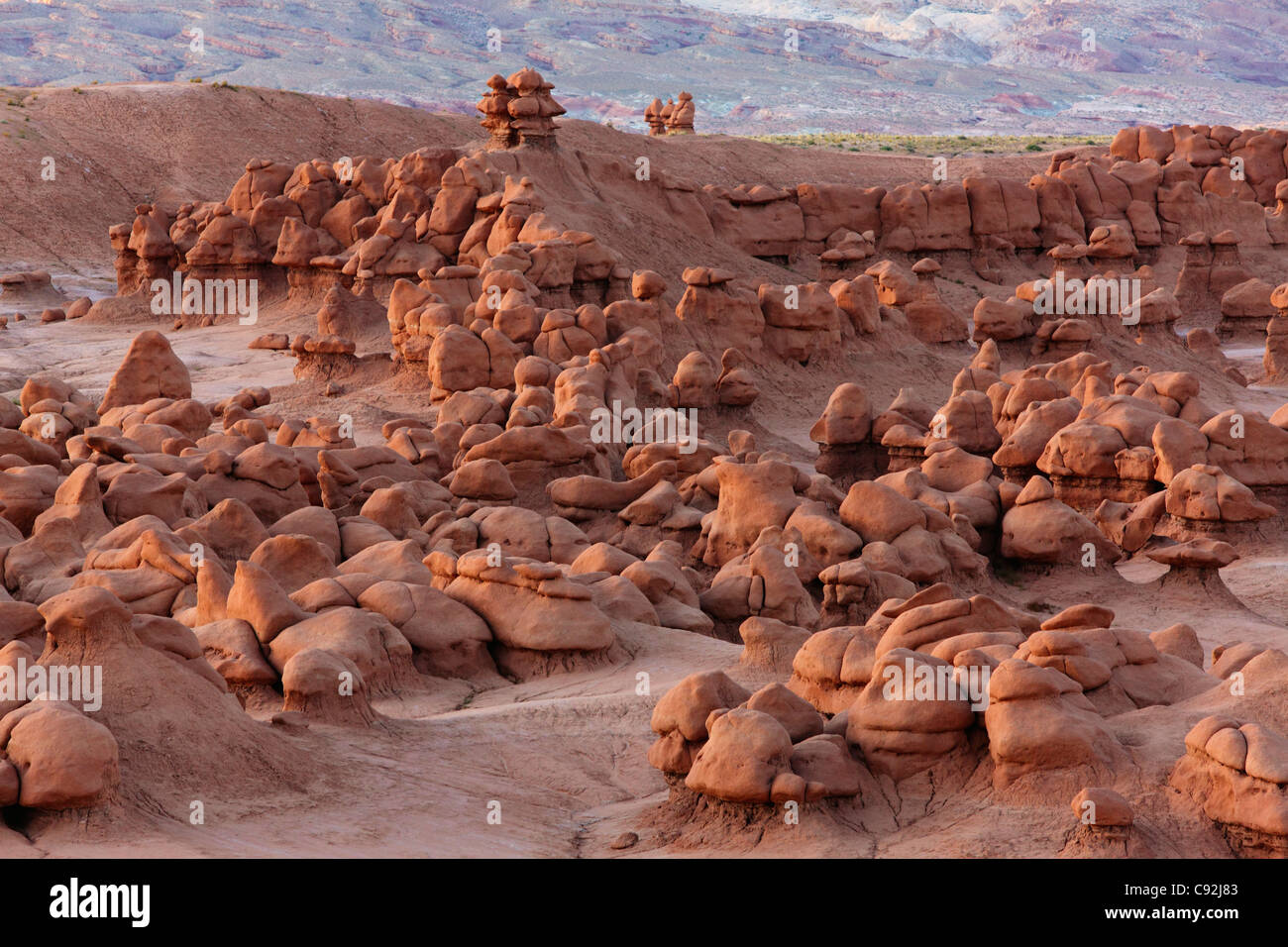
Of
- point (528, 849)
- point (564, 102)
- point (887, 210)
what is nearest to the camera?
point (528, 849)

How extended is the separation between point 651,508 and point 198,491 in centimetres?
379

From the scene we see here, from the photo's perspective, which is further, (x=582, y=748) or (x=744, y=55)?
(x=744, y=55)

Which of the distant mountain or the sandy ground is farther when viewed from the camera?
the distant mountain

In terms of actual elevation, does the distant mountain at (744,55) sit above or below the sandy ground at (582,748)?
above

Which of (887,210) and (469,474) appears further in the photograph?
(887,210)

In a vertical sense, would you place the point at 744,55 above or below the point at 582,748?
above

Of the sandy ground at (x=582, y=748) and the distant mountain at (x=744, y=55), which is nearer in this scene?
the sandy ground at (x=582, y=748)

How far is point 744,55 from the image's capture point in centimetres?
11338

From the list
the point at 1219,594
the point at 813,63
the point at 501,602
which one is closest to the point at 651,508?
the point at 501,602

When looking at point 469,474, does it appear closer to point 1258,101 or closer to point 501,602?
point 501,602

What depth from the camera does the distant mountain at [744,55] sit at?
9475 cm

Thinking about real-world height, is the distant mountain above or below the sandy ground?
above

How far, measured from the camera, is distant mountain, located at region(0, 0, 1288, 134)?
94.8 m

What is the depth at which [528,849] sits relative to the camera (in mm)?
7098
